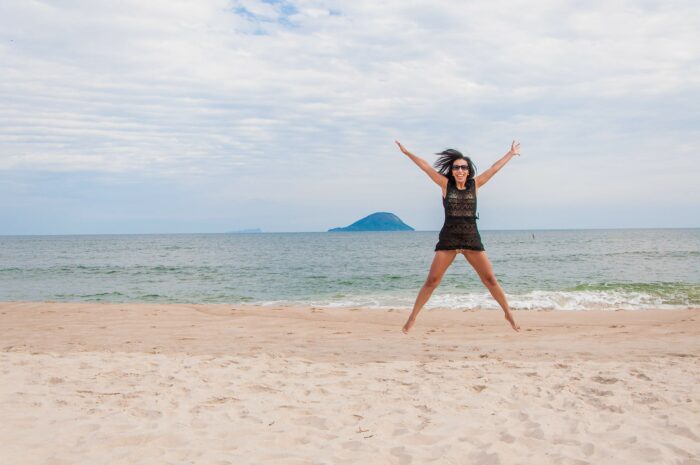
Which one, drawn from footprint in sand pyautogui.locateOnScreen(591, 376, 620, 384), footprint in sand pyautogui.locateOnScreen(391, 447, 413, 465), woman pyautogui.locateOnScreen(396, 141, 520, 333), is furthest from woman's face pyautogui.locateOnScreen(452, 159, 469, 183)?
footprint in sand pyautogui.locateOnScreen(391, 447, 413, 465)

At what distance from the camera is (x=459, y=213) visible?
744 cm

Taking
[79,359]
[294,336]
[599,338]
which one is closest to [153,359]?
[79,359]

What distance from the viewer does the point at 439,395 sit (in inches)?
213

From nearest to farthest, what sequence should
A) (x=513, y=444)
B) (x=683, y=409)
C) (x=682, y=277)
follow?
(x=513, y=444), (x=683, y=409), (x=682, y=277)

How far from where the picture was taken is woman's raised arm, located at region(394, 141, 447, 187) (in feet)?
24.7

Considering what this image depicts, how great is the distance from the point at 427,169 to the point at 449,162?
1.16 ft

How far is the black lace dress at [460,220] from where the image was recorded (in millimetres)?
7363

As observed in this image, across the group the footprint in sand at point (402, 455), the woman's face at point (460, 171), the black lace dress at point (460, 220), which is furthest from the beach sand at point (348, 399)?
the woman's face at point (460, 171)

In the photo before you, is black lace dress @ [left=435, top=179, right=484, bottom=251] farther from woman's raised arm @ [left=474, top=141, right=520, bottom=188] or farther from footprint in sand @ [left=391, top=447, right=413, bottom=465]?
footprint in sand @ [left=391, top=447, right=413, bottom=465]

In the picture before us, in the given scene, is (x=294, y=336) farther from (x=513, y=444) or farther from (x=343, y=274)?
(x=343, y=274)

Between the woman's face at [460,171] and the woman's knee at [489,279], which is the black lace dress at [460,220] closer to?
the woman's face at [460,171]

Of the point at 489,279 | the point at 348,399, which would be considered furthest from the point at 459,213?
the point at 348,399

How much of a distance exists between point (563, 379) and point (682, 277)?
23484mm

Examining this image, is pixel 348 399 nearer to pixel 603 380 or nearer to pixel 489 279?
pixel 603 380
